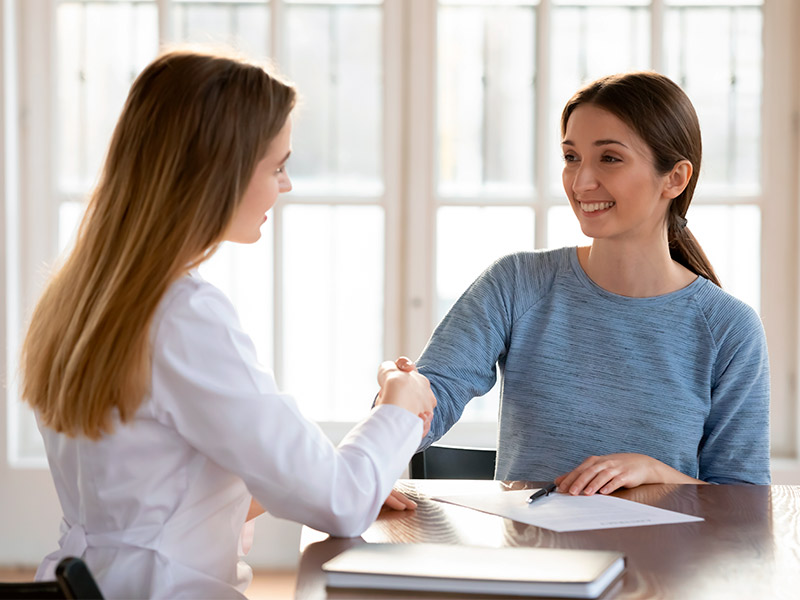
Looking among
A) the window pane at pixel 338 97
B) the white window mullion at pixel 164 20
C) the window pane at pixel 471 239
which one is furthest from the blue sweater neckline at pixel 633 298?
the white window mullion at pixel 164 20

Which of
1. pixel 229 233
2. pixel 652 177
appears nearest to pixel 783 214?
pixel 652 177

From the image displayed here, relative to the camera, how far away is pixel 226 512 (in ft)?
4.11

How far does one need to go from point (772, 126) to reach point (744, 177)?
199 mm

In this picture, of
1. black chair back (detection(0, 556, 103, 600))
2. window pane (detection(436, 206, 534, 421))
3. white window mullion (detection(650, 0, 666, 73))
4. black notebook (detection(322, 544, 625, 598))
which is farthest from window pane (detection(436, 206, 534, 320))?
black chair back (detection(0, 556, 103, 600))

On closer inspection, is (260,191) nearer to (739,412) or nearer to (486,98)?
(739,412)

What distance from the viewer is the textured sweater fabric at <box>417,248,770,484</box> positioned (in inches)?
71.7

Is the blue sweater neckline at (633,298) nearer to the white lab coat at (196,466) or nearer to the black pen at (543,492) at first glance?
the black pen at (543,492)

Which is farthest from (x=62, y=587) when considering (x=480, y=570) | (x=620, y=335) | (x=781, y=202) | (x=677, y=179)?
(x=781, y=202)

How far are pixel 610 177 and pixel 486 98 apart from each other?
1578 mm

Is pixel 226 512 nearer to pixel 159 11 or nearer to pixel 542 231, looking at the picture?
pixel 542 231

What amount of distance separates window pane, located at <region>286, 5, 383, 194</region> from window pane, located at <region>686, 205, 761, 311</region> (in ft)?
3.93

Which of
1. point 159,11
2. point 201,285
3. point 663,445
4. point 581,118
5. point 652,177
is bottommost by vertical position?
point 663,445

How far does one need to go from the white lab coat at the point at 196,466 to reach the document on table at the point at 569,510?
0.23 metres

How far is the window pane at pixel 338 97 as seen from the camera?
3.36 metres
